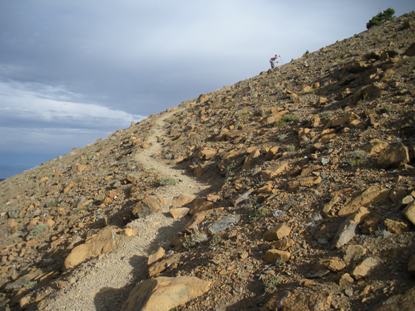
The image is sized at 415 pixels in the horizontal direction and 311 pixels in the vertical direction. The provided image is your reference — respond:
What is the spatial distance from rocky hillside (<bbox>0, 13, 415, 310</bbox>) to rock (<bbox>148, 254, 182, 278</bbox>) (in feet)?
0.15

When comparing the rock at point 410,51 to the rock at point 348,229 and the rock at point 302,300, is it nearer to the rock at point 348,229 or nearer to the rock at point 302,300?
the rock at point 348,229

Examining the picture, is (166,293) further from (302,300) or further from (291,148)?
(291,148)

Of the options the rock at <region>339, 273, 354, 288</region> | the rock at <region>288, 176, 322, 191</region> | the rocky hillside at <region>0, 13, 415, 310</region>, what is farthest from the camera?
the rock at <region>288, 176, 322, 191</region>

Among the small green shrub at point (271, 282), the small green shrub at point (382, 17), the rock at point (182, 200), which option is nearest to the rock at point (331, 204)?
the small green shrub at point (271, 282)

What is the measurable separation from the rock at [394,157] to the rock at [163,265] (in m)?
6.44

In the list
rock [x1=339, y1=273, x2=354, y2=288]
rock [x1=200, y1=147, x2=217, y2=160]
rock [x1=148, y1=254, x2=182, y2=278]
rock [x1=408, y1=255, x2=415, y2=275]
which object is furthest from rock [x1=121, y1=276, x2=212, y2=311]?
rock [x1=200, y1=147, x2=217, y2=160]

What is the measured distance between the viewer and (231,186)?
13.6 m

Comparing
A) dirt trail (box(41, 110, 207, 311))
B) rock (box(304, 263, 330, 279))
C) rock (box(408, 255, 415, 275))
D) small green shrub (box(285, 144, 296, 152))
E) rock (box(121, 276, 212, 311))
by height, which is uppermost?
small green shrub (box(285, 144, 296, 152))

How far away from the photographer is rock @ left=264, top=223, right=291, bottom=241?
341 inches

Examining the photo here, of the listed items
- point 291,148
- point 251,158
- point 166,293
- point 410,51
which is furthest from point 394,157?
point 410,51

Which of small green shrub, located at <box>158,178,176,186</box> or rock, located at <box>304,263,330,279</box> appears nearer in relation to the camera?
rock, located at <box>304,263,330,279</box>

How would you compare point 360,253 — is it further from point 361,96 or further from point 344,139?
point 361,96

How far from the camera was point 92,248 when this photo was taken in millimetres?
11836

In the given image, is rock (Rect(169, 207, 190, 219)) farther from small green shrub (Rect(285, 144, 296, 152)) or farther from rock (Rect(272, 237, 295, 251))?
rock (Rect(272, 237, 295, 251))
